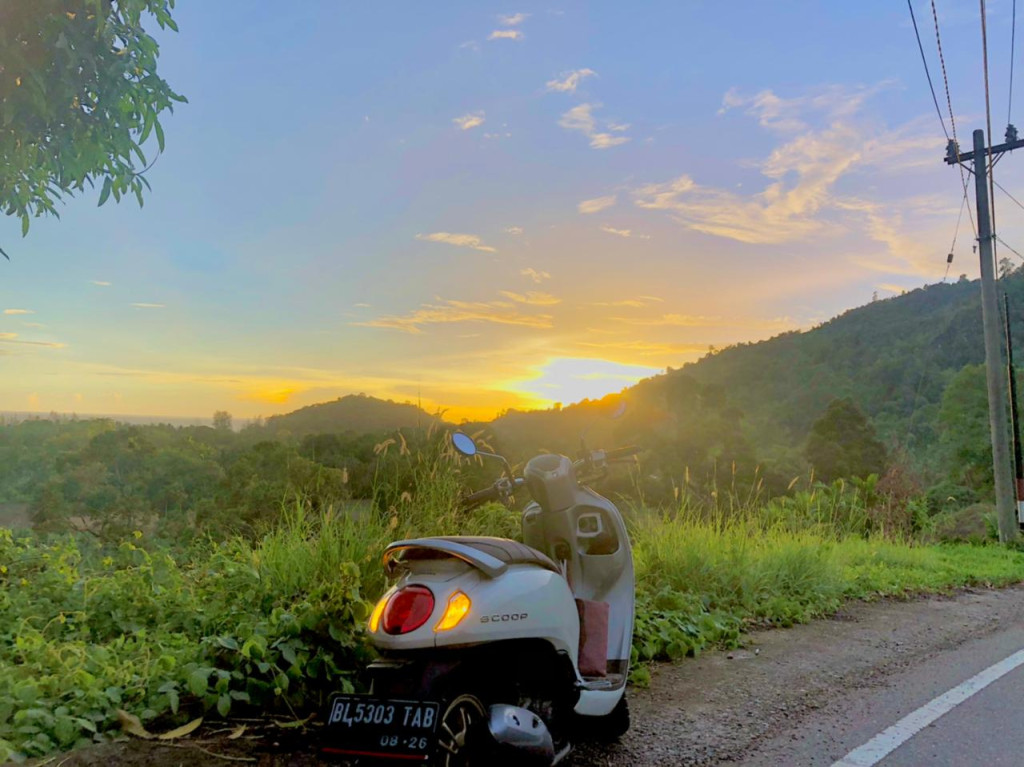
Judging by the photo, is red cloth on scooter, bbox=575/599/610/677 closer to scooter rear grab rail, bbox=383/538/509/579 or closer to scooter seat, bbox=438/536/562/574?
scooter seat, bbox=438/536/562/574

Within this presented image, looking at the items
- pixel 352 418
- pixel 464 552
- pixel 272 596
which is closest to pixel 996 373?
pixel 352 418

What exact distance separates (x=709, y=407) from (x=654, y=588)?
27824 millimetres

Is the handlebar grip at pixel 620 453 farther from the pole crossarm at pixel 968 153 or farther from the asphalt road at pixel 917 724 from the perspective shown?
the pole crossarm at pixel 968 153

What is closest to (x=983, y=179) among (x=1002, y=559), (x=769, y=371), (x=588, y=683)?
(x=1002, y=559)

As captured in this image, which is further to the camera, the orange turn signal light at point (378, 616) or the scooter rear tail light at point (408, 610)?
the orange turn signal light at point (378, 616)

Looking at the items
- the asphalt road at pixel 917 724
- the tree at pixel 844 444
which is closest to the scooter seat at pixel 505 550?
the asphalt road at pixel 917 724

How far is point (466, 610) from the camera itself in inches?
101

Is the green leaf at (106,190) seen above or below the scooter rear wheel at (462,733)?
above

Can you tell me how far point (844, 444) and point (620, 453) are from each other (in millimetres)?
35808

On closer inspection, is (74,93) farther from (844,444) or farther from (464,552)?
(844,444)

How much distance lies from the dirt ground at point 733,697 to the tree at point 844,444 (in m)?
29.1

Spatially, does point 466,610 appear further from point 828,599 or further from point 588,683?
point 828,599

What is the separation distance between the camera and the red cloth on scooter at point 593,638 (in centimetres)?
341

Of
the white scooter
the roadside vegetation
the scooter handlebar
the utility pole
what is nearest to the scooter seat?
the white scooter
